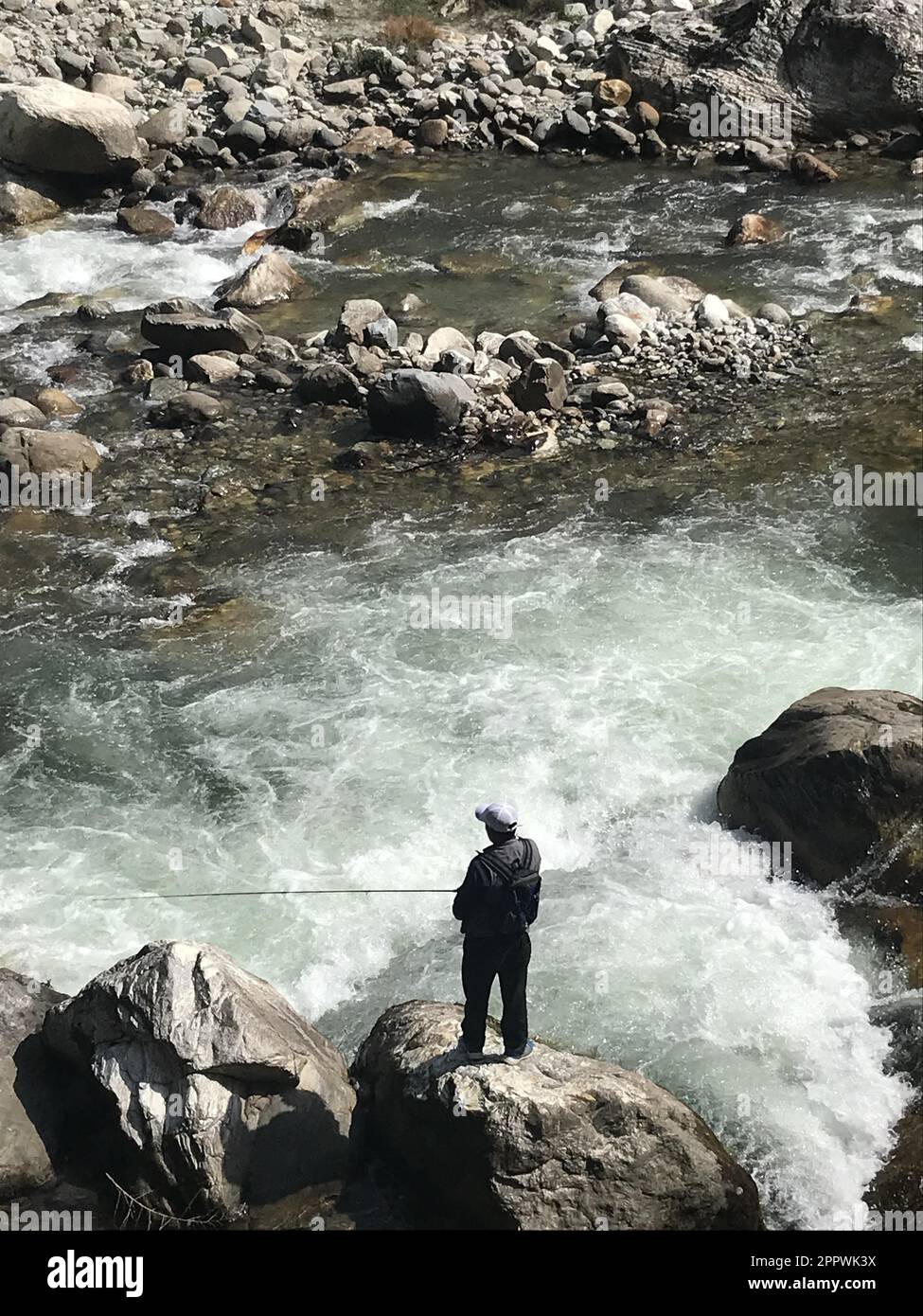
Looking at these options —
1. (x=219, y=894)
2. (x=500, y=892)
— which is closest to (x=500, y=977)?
(x=500, y=892)

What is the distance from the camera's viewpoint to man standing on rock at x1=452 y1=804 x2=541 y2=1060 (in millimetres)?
7195

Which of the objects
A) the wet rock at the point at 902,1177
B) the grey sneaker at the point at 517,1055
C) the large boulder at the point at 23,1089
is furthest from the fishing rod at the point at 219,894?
the wet rock at the point at 902,1177

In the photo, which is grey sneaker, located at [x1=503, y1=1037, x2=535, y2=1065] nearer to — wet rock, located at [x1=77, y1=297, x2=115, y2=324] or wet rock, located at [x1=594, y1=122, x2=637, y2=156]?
wet rock, located at [x1=77, y1=297, x2=115, y2=324]

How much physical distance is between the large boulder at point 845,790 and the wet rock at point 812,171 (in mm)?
16257

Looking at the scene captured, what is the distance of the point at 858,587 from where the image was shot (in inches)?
538

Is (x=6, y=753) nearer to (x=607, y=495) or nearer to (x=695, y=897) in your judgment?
(x=695, y=897)

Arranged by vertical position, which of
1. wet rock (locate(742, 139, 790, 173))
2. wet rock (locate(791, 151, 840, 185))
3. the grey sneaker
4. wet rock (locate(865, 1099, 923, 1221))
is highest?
wet rock (locate(742, 139, 790, 173))

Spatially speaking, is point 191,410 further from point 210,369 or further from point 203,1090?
point 203,1090

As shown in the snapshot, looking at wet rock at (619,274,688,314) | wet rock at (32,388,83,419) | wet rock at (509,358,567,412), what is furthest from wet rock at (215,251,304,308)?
wet rock at (509,358,567,412)

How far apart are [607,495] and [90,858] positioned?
7465 mm

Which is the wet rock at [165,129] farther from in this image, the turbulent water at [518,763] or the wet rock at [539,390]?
the wet rock at [539,390]

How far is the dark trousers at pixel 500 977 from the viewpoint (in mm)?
7430

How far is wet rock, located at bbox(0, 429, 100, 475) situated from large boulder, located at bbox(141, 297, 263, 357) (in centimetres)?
302

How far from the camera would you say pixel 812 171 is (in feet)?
78.4
